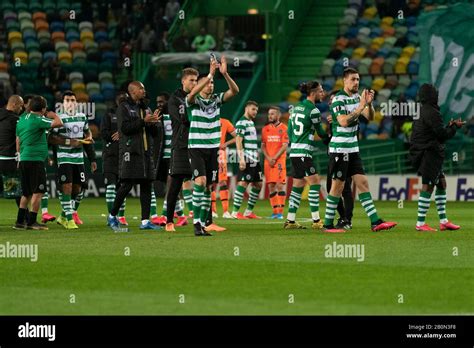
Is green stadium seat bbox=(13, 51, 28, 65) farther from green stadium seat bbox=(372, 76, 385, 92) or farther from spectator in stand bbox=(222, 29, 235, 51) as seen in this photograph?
green stadium seat bbox=(372, 76, 385, 92)

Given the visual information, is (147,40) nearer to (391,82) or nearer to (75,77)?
(75,77)

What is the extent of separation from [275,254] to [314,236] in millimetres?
3185

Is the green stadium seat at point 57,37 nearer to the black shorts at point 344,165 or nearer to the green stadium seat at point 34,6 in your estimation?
the green stadium seat at point 34,6

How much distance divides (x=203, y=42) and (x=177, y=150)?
22.2 metres

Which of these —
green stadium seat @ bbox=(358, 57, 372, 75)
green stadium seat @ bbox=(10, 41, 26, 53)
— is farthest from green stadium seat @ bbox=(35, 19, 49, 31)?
green stadium seat @ bbox=(358, 57, 372, 75)

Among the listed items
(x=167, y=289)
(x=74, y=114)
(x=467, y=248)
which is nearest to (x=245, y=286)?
(x=167, y=289)

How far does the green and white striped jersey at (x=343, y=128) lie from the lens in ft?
67.2

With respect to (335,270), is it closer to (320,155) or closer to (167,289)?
(167,289)

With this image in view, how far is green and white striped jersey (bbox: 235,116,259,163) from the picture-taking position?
27.5m

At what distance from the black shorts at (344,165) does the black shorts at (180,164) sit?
7.44 ft

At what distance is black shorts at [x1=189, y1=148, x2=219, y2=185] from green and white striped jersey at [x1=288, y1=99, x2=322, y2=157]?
7.34 ft

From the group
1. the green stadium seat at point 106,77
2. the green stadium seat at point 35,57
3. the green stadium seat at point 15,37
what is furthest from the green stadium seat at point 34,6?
the green stadium seat at point 106,77

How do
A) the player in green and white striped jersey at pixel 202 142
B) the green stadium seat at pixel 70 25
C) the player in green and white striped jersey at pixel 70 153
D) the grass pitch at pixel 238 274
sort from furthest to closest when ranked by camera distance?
the green stadium seat at pixel 70 25 → the player in green and white striped jersey at pixel 70 153 → the player in green and white striped jersey at pixel 202 142 → the grass pitch at pixel 238 274
